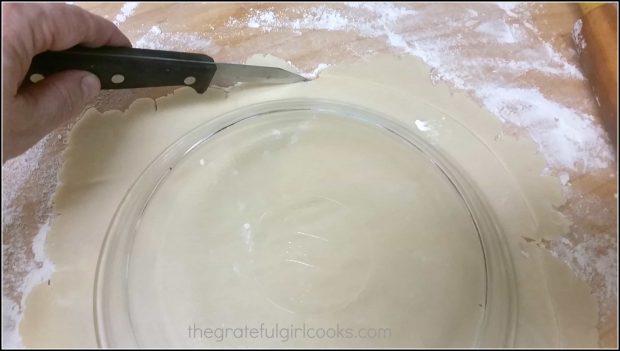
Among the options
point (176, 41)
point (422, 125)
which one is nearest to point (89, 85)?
point (176, 41)

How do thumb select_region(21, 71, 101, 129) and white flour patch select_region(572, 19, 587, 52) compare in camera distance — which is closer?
thumb select_region(21, 71, 101, 129)

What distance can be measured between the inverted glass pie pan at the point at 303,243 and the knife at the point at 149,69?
5 centimetres

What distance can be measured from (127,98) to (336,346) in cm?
43

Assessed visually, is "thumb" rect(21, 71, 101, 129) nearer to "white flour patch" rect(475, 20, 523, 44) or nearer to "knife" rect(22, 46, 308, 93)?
"knife" rect(22, 46, 308, 93)

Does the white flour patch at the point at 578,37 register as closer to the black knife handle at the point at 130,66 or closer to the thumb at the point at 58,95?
the black knife handle at the point at 130,66

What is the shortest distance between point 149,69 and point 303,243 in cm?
29

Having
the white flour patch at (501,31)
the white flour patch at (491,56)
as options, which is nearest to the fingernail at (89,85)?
the white flour patch at (491,56)

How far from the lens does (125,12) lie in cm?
79

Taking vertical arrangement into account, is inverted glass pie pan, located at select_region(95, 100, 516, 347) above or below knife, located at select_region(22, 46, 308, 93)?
below

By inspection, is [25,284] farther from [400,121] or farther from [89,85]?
[400,121]

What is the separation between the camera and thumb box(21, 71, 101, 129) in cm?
59

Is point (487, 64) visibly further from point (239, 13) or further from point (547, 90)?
point (239, 13)

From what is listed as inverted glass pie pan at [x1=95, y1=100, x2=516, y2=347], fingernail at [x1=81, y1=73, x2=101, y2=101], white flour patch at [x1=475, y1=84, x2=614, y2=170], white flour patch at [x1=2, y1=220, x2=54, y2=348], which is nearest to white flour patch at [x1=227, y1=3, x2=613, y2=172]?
white flour patch at [x1=475, y1=84, x2=614, y2=170]

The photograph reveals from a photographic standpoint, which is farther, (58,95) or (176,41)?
(176,41)
